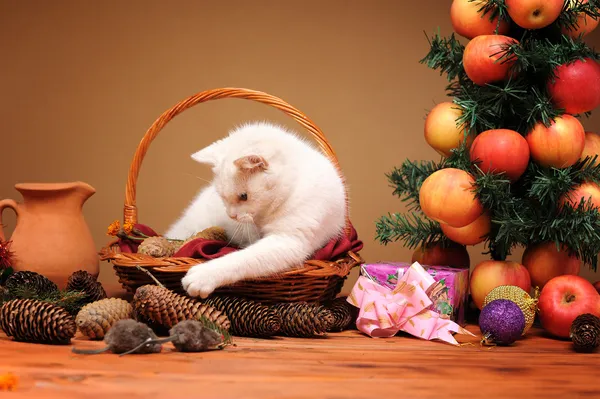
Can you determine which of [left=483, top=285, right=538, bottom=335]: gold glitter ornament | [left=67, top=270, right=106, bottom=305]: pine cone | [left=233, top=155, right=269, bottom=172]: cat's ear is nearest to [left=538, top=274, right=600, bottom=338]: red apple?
[left=483, top=285, right=538, bottom=335]: gold glitter ornament

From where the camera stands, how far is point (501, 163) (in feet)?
5.24

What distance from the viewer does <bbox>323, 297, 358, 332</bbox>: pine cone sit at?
1628 mm

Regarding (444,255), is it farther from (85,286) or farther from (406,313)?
(85,286)

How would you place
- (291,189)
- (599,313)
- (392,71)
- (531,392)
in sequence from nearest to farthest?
(531,392) → (599,313) → (291,189) → (392,71)

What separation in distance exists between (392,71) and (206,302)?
4.43 ft

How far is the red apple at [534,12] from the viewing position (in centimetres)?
158

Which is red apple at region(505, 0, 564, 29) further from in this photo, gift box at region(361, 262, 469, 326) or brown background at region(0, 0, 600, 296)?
brown background at region(0, 0, 600, 296)

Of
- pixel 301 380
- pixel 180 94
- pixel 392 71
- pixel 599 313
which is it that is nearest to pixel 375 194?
pixel 392 71

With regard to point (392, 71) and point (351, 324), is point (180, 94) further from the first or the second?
point (351, 324)

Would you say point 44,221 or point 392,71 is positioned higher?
point 392,71

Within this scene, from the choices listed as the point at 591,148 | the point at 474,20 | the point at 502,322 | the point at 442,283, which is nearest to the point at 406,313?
the point at 442,283

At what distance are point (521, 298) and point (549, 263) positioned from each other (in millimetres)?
175

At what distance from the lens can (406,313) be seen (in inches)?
63.2

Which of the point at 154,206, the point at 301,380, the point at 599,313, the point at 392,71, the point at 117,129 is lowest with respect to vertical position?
the point at 301,380
